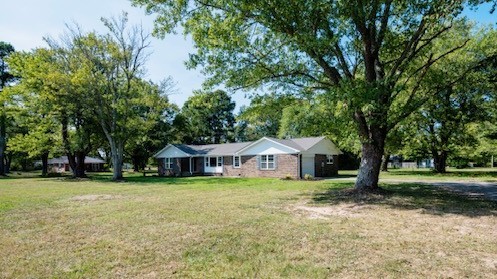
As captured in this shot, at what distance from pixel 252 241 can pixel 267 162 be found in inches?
895

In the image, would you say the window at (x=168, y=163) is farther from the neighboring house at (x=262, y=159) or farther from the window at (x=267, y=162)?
the window at (x=267, y=162)

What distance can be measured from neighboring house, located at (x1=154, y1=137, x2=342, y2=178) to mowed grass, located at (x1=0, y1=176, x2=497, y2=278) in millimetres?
16622

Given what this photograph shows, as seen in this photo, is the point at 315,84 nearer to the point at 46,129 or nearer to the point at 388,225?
the point at 388,225

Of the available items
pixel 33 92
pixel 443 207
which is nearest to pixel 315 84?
pixel 443 207

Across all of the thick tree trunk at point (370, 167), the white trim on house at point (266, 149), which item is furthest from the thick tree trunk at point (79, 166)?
the thick tree trunk at point (370, 167)

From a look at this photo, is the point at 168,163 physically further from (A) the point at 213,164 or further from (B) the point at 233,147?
(B) the point at 233,147

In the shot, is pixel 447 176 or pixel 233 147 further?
pixel 233 147

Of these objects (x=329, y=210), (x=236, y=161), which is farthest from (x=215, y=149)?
(x=329, y=210)

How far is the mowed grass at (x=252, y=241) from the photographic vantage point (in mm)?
4980

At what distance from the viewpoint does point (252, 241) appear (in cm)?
648

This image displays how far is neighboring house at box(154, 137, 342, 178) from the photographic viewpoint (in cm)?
2755

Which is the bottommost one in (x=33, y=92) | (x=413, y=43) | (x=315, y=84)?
(x=315, y=84)

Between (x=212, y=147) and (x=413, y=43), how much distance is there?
27.1 meters

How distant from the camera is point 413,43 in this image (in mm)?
13680
